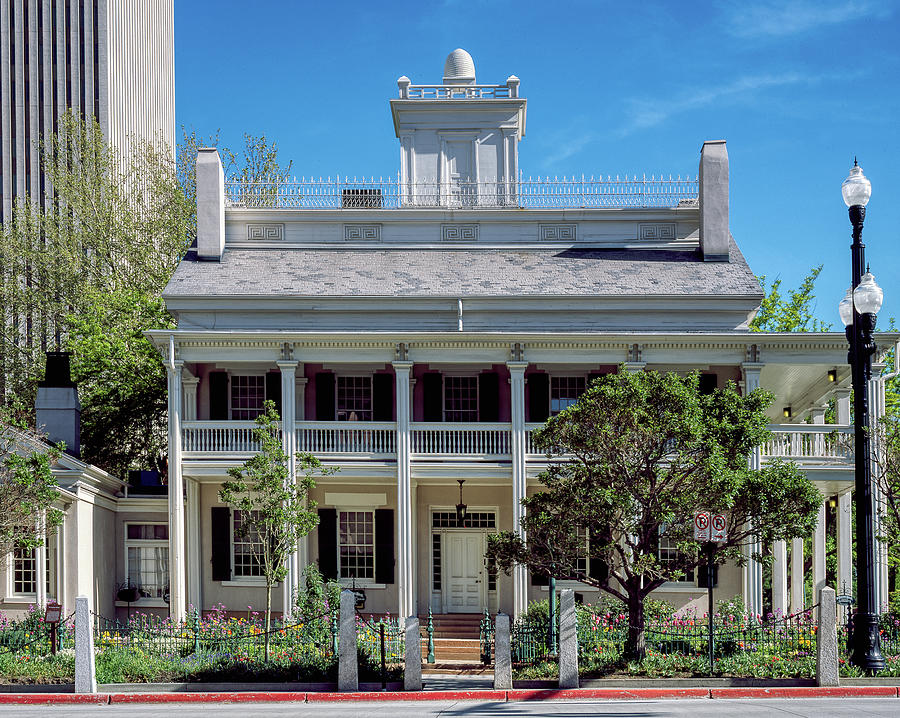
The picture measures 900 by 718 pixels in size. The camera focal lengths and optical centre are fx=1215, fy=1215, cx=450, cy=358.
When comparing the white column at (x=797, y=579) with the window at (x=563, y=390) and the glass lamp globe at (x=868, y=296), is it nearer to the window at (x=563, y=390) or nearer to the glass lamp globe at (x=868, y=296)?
the window at (x=563, y=390)

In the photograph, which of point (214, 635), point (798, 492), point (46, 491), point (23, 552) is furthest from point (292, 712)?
point (23, 552)

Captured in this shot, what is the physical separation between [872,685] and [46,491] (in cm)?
1434

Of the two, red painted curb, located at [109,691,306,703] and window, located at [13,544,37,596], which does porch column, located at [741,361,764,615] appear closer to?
red painted curb, located at [109,691,306,703]

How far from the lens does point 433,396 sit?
28.7 metres

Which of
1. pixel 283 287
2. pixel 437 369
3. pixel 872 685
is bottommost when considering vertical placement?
pixel 872 685

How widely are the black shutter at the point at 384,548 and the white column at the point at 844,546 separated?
33.7 ft

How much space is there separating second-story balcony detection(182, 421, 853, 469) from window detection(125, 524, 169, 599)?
2643 millimetres

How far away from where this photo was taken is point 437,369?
95.3ft

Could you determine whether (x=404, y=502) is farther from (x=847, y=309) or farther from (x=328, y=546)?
(x=847, y=309)

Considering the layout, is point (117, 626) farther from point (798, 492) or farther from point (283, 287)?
point (798, 492)

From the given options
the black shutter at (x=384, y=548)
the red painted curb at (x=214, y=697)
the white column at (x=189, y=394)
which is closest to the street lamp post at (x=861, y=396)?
the red painted curb at (x=214, y=697)

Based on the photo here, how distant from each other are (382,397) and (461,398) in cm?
198

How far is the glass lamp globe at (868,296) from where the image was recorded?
61.9 ft

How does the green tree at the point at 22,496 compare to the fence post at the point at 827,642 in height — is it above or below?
above
